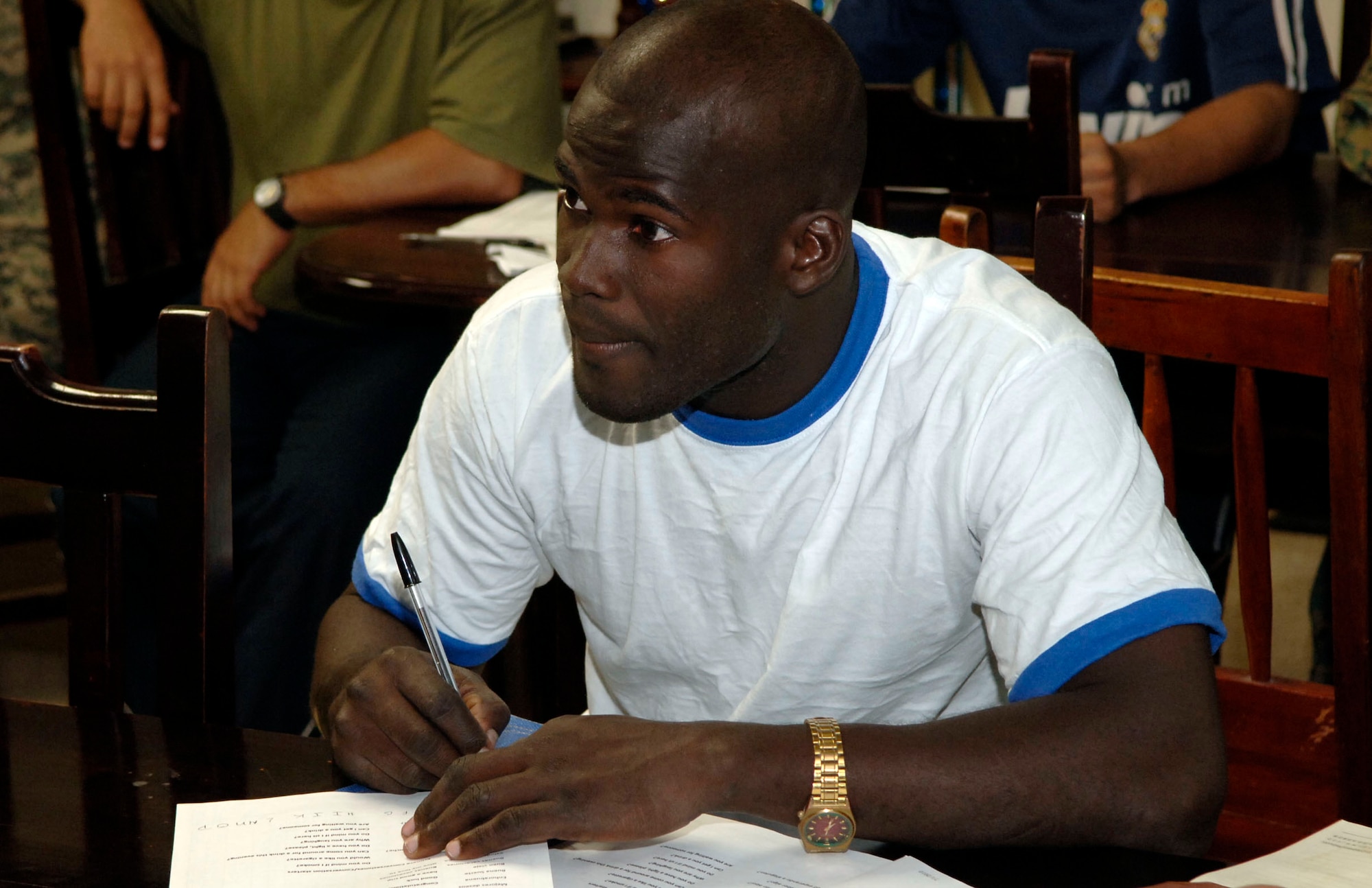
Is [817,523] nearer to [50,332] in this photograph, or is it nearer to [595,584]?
[595,584]

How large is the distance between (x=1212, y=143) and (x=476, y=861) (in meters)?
1.97

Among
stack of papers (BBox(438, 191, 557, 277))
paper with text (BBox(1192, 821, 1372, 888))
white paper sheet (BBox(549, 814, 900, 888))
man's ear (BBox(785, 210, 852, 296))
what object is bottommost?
paper with text (BBox(1192, 821, 1372, 888))

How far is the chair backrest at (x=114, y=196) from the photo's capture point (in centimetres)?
269

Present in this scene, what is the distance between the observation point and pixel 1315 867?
852 millimetres

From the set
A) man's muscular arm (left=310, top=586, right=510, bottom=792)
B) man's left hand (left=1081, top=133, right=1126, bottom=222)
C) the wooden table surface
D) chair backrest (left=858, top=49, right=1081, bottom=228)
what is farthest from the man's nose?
man's left hand (left=1081, top=133, right=1126, bottom=222)

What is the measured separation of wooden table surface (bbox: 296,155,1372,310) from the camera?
1.93m

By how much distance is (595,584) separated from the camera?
1.28 m

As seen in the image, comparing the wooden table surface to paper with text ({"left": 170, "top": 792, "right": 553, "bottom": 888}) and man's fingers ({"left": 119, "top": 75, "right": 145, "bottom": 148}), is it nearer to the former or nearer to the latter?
man's fingers ({"left": 119, "top": 75, "right": 145, "bottom": 148})

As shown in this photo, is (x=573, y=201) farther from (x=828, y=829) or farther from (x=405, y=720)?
Answer: (x=828, y=829)

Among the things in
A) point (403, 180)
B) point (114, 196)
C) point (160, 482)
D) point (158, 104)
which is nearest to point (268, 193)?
point (403, 180)

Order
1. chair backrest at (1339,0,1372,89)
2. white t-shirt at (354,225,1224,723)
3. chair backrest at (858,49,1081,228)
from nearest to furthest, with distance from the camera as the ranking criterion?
white t-shirt at (354,225,1224,723) → chair backrest at (858,49,1081,228) → chair backrest at (1339,0,1372,89)

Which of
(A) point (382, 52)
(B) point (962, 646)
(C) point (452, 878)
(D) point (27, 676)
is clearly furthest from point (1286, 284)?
(D) point (27, 676)

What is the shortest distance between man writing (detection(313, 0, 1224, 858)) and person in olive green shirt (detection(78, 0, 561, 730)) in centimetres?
105

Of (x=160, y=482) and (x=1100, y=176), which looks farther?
(x=1100, y=176)
